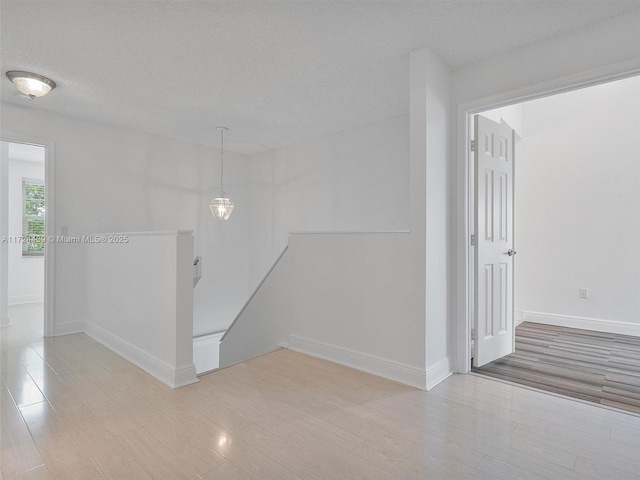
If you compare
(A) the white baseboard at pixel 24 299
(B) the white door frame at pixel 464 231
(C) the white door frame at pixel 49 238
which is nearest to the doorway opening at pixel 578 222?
(B) the white door frame at pixel 464 231

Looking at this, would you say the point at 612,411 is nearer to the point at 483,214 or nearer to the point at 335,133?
the point at 483,214

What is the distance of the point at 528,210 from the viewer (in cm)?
461

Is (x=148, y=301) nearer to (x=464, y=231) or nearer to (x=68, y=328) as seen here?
(x=68, y=328)

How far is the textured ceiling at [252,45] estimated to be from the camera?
7.04ft

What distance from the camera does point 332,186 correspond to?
190 inches

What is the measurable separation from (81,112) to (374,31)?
3410 millimetres

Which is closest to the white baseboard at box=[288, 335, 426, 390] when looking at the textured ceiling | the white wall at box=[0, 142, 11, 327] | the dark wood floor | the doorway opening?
the dark wood floor

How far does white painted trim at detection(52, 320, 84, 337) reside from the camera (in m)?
3.91

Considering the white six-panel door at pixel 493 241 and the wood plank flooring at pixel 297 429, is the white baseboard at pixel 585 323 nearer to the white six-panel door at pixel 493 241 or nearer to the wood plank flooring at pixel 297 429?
the white six-panel door at pixel 493 241

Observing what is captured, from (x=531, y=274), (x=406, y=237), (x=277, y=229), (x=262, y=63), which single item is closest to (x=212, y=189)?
(x=277, y=229)

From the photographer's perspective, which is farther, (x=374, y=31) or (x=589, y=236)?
(x=589, y=236)

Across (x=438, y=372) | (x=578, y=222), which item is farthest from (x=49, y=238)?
(x=578, y=222)

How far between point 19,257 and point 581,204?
353 inches

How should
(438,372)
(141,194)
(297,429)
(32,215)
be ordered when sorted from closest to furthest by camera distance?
(297,429)
(438,372)
(141,194)
(32,215)
